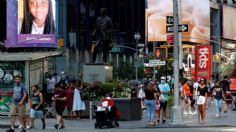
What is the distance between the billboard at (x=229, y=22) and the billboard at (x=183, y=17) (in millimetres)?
19971

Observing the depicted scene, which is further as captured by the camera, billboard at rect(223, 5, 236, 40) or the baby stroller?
billboard at rect(223, 5, 236, 40)

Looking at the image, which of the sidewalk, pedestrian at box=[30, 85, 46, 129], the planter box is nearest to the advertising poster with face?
the sidewalk

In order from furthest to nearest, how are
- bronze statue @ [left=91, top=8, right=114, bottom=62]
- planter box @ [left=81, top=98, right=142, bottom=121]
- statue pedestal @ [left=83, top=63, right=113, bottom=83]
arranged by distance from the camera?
bronze statue @ [left=91, top=8, right=114, bottom=62], statue pedestal @ [left=83, top=63, right=113, bottom=83], planter box @ [left=81, top=98, right=142, bottom=121]

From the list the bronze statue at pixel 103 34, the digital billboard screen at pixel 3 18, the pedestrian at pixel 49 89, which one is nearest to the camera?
the bronze statue at pixel 103 34

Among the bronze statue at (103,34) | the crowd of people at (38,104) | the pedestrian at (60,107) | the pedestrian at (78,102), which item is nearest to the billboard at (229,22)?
the crowd of people at (38,104)

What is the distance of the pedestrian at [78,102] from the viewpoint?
3219cm

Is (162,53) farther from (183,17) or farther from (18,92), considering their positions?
(183,17)

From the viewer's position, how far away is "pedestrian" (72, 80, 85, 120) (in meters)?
32.2

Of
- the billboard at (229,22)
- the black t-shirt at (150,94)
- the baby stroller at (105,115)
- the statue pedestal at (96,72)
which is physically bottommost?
the baby stroller at (105,115)

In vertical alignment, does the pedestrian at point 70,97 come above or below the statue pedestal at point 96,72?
below

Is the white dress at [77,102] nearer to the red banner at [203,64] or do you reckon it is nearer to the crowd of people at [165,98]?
the crowd of people at [165,98]

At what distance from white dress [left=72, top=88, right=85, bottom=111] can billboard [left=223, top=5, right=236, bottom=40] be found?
10894 cm

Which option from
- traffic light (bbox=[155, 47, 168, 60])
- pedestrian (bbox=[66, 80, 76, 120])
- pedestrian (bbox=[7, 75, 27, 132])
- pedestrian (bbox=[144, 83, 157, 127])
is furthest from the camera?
traffic light (bbox=[155, 47, 168, 60])

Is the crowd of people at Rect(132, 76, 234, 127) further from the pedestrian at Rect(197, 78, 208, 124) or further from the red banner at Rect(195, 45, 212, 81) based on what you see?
the red banner at Rect(195, 45, 212, 81)
